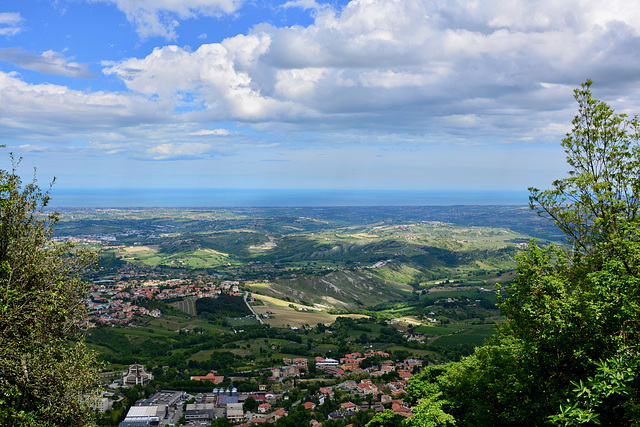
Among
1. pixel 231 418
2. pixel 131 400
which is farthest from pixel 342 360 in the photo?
pixel 131 400

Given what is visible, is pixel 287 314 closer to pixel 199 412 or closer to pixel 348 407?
pixel 199 412

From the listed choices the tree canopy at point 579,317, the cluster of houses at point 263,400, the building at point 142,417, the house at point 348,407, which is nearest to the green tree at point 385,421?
the tree canopy at point 579,317

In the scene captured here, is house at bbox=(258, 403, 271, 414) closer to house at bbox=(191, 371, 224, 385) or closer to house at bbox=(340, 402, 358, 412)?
house at bbox=(340, 402, 358, 412)

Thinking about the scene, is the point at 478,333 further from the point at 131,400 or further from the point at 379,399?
the point at 131,400

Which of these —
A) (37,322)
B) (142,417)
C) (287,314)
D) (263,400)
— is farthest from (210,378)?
(37,322)

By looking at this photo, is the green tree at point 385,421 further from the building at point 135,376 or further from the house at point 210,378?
the building at point 135,376
